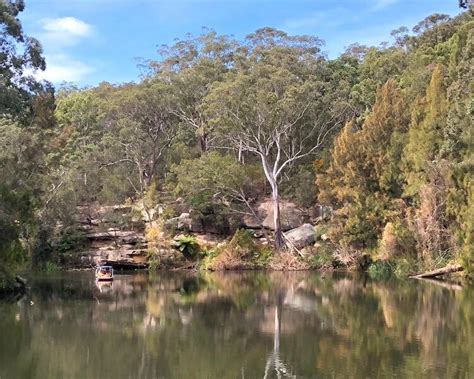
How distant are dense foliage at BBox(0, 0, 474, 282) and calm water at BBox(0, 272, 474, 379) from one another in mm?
A: 5512

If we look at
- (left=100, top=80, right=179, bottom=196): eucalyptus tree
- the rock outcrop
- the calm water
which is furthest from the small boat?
(left=100, top=80, right=179, bottom=196): eucalyptus tree

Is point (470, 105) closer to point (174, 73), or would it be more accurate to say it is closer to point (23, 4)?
point (23, 4)

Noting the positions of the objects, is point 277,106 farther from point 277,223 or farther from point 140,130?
point 140,130

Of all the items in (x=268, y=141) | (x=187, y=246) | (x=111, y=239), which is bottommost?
(x=187, y=246)

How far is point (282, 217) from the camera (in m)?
43.6

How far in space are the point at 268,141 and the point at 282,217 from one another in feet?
17.6

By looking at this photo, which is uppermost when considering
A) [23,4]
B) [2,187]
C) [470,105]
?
[23,4]

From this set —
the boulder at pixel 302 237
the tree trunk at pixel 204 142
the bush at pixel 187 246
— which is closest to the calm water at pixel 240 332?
the boulder at pixel 302 237

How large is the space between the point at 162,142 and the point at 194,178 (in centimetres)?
928

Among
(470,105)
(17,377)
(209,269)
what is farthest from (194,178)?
(17,377)

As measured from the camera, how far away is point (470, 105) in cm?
2386

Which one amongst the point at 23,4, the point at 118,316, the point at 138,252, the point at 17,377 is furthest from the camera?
the point at 138,252

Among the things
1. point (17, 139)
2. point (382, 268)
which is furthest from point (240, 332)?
point (382, 268)

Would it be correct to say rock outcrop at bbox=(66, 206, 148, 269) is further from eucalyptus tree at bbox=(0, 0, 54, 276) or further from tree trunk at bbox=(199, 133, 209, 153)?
eucalyptus tree at bbox=(0, 0, 54, 276)
